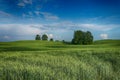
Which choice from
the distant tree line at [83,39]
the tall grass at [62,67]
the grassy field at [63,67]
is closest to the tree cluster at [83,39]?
the distant tree line at [83,39]

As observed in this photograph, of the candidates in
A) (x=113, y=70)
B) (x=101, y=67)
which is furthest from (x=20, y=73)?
(x=113, y=70)

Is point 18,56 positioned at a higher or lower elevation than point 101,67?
higher

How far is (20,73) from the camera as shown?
37.3 feet

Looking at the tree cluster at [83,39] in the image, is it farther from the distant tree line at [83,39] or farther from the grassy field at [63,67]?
the grassy field at [63,67]

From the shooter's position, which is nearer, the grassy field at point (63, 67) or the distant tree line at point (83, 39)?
the grassy field at point (63, 67)

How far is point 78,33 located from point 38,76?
41771 millimetres

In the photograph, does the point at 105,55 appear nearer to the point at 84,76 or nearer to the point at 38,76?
the point at 84,76

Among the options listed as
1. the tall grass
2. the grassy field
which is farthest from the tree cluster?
the tall grass

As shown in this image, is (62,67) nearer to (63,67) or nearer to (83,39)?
(63,67)

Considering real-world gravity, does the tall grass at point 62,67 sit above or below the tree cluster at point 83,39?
below

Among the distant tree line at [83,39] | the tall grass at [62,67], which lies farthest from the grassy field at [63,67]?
the distant tree line at [83,39]

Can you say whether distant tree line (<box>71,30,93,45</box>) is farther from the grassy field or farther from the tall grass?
the tall grass

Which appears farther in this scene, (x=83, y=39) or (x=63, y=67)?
(x=83, y=39)

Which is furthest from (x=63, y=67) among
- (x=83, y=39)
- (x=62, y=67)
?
(x=83, y=39)
